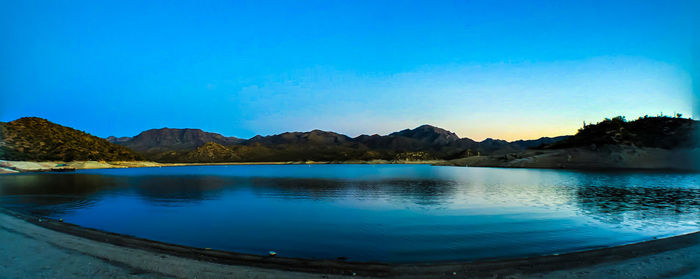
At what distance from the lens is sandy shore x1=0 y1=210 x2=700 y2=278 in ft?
24.8

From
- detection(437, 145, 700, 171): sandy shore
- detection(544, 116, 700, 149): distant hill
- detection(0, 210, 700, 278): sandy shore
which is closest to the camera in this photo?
detection(0, 210, 700, 278): sandy shore

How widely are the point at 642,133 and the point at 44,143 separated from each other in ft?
585

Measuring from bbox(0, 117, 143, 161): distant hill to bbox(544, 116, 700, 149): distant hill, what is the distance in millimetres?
159030

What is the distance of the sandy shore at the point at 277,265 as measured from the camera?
755 centimetres

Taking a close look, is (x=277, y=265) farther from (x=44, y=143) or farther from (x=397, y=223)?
(x=44, y=143)

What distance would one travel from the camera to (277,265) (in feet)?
27.5

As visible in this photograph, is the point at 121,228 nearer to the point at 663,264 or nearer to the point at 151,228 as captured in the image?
the point at 151,228

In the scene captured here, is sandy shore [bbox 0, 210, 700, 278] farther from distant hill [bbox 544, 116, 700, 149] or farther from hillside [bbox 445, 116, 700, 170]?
distant hill [bbox 544, 116, 700, 149]

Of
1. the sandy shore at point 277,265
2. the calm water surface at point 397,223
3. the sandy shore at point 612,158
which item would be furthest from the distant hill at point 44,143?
the sandy shore at point 612,158

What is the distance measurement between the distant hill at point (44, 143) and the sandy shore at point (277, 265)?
4615 inches

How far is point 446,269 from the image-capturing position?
26.4 feet

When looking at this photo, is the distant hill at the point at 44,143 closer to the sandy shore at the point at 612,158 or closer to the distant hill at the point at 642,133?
the sandy shore at the point at 612,158

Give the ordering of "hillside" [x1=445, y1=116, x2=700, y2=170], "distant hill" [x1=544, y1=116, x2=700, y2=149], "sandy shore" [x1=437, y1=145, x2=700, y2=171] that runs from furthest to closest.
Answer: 1. "distant hill" [x1=544, y1=116, x2=700, y2=149]
2. "hillside" [x1=445, y1=116, x2=700, y2=170]
3. "sandy shore" [x1=437, y1=145, x2=700, y2=171]

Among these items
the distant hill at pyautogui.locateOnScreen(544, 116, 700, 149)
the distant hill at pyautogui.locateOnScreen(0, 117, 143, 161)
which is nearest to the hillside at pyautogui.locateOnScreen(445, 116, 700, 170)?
the distant hill at pyautogui.locateOnScreen(544, 116, 700, 149)
